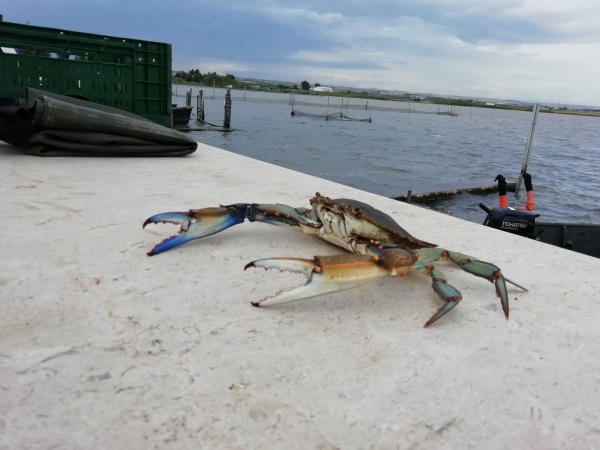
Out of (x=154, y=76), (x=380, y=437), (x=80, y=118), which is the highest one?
(x=154, y=76)

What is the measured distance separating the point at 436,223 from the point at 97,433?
9.80ft

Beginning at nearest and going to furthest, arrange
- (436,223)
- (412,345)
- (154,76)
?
(412,345)
(436,223)
(154,76)

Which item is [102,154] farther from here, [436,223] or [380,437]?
[380,437]

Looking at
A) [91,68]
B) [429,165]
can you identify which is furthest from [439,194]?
[91,68]

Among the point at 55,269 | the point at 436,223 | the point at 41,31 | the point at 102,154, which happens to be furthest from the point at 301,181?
the point at 41,31

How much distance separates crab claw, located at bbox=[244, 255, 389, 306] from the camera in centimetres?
183

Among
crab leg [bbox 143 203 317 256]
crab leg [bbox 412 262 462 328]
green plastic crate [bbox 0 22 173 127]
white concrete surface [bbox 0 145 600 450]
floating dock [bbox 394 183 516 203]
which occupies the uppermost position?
green plastic crate [bbox 0 22 173 127]

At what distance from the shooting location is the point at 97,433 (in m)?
1.25

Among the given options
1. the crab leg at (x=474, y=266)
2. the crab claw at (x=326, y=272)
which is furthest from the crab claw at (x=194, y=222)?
the crab leg at (x=474, y=266)

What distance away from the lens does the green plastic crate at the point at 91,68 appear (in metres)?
6.08

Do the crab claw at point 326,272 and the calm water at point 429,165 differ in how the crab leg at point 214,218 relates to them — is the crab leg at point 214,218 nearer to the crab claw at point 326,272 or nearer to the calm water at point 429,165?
the crab claw at point 326,272

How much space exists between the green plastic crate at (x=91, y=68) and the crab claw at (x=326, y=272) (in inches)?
224

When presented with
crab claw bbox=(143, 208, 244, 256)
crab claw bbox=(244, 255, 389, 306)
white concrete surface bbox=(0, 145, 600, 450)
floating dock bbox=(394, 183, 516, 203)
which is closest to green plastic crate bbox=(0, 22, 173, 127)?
white concrete surface bbox=(0, 145, 600, 450)

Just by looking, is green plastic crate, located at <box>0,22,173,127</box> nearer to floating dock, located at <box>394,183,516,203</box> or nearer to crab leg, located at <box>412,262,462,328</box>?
crab leg, located at <box>412,262,462,328</box>
